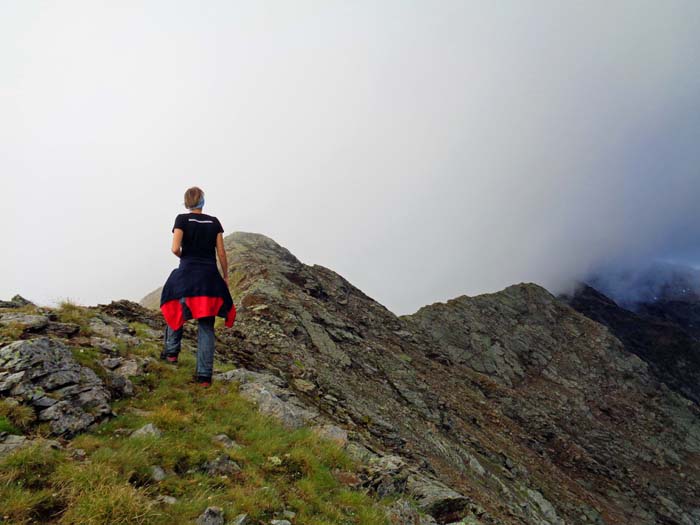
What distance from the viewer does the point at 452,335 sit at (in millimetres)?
49000

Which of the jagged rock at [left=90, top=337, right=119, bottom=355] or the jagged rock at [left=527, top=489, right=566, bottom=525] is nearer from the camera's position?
the jagged rock at [left=90, top=337, right=119, bottom=355]

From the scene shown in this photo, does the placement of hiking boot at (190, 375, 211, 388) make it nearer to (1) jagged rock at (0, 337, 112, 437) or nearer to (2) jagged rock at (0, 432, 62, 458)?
(1) jagged rock at (0, 337, 112, 437)

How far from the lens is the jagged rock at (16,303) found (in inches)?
365

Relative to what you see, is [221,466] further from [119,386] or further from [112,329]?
[112,329]

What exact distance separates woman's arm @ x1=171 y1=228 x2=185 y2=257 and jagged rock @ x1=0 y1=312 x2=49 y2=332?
3.23 metres

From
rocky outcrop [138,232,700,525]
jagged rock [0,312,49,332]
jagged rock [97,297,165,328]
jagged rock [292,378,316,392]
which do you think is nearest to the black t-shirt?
jagged rock [0,312,49,332]

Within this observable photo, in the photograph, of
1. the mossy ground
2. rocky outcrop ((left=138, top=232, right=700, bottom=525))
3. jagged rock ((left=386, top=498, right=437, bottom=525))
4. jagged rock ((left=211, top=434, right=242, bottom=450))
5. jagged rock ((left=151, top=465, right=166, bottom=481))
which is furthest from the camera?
rocky outcrop ((left=138, top=232, right=700, bottom=525))

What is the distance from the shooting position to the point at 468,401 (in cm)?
2581

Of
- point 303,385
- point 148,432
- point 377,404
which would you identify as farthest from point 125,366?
point 377,404

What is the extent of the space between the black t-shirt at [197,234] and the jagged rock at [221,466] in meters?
4.02

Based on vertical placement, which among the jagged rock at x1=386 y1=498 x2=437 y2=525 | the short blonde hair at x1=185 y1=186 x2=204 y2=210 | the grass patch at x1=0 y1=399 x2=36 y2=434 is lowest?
the jagged rock at x1=386 y1=498 x2=437 y2=525

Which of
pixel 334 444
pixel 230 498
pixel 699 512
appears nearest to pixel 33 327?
pixel 230 498

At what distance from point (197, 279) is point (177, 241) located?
3.02ft

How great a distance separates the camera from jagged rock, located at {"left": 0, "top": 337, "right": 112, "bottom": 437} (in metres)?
5.68
